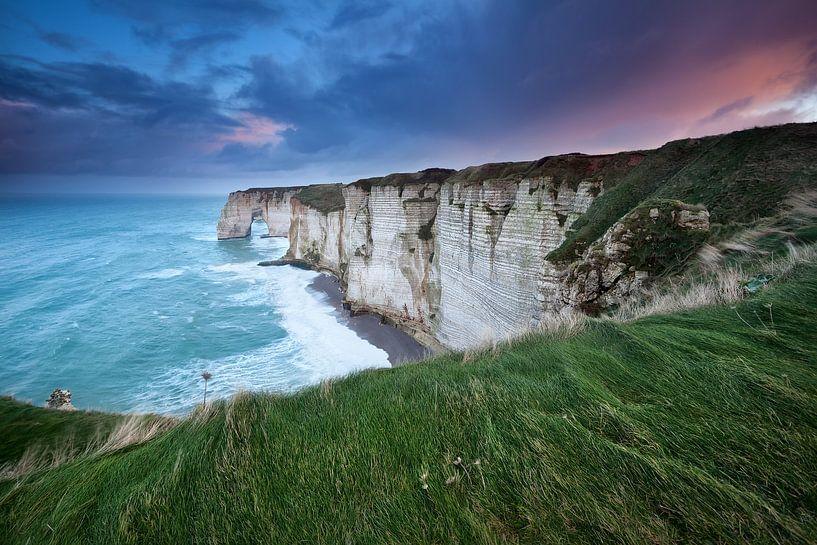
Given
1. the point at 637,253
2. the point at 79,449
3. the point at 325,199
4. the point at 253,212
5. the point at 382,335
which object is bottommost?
the point at 382,335

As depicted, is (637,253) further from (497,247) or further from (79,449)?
(79,449)

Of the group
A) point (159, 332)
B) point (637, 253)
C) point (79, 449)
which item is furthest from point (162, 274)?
point (637, 253)

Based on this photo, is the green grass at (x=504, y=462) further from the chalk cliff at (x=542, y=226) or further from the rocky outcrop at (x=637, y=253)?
the rocky outcrop at (x=637, y=253)

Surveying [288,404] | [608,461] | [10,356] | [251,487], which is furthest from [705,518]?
[10,356]

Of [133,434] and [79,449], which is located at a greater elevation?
[133,434]

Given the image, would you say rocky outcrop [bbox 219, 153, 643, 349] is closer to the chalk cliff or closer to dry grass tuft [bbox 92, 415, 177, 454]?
the chalk cliff

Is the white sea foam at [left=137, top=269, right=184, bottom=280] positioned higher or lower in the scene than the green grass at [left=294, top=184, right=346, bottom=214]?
lower

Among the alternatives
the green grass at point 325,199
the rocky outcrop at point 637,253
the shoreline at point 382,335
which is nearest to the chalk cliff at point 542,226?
the rocky outcrop at point 637,253

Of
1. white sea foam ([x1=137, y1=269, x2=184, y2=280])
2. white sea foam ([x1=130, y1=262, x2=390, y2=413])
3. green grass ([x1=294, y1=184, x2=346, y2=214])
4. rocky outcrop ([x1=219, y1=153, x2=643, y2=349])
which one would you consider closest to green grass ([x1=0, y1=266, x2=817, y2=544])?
rocky outcrop ([x1=219, y1=153, x2=643, y2=349])
